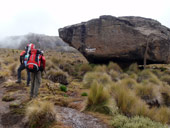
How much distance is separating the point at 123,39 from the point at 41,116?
1093 centimetres

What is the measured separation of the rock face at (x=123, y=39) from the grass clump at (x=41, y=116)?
10414 millimetres

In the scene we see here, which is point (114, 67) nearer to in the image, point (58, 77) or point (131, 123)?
point (58, 77)

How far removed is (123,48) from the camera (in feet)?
42.7

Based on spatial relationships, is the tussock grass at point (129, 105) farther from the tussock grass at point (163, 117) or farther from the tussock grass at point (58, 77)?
the tussock grass at point (58, 77)

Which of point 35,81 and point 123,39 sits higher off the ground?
point 123,39

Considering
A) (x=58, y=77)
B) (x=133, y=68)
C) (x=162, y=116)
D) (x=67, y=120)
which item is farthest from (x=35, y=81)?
(x=133, y=68)

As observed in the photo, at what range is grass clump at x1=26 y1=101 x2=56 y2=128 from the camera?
3.44 metres

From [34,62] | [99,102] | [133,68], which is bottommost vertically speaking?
[99,102]

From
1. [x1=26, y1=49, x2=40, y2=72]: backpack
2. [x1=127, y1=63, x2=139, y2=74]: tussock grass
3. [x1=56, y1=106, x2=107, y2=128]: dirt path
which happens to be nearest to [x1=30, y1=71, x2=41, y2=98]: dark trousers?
[x1=26, y1=49, x2=40, y2=72]: backpack

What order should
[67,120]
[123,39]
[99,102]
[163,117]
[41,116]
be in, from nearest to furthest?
[41,116] < [67,120] < [99,102] < [163,117] < [123,39]

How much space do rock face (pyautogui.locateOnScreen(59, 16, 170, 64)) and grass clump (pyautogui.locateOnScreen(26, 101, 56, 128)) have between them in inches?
410

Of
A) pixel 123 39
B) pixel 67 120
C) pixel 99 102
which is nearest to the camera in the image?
pixel 67 120

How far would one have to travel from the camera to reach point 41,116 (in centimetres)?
355

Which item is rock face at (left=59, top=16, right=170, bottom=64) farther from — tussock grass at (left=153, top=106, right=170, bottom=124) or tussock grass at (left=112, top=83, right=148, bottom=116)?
tussock grass at (left=112, top=83, right=148, bottom=116)
